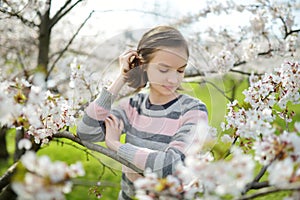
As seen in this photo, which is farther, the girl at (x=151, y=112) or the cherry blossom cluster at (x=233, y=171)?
the girl at (x=151, y=112)

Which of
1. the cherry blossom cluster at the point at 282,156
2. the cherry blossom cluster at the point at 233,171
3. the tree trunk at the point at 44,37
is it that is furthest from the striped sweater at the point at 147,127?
the tree trunk at the point at 44,37

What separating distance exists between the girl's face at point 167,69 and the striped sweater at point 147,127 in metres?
0.06

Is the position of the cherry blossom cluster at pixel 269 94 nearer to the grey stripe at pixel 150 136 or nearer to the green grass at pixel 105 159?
the green grass at pixel 105 159

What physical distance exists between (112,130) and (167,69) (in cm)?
29

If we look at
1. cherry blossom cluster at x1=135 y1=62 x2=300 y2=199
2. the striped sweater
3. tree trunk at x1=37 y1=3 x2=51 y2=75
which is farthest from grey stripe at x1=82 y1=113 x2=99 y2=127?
tree trunk at x1=37 y1=3 x2=51 y2=75

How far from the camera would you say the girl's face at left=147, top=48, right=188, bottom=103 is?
1253mm

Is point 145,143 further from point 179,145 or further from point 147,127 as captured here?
point 179,145

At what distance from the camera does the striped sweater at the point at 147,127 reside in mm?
1229

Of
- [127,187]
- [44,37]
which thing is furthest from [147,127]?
[44,37]

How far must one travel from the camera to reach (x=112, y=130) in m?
1.38

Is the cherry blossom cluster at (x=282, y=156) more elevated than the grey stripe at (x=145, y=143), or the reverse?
the cherry blossom cluster at (x=282, y=156)

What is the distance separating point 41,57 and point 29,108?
1827mm

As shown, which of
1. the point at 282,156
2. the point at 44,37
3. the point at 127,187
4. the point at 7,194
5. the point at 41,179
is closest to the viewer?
the point at 41,179

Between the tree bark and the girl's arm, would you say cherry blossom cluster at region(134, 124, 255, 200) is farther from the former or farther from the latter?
the tree bark
